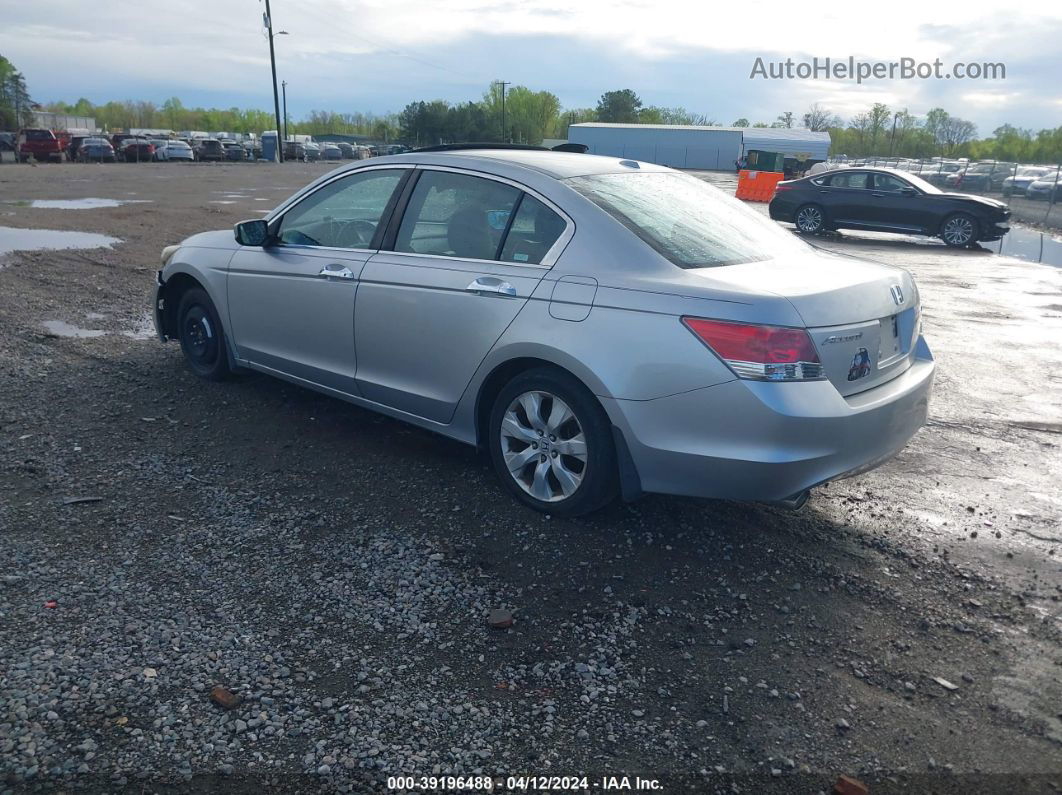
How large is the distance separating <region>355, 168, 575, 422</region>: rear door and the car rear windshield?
1.06 feet

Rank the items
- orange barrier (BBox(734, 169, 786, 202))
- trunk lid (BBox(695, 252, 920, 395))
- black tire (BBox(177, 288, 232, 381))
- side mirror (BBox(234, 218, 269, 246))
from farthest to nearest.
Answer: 1. orange barrier (BBox(734, 169, 786, 202))
2. black tire (BBox(177, 288, 232, 381))
3. side mirror (BBox(234, 218, 269, 246))
4. trunk lid (BBox(695, 252, 920, 395))

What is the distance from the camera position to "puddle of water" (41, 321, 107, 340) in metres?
7.55

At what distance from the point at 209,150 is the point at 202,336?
2235 inches

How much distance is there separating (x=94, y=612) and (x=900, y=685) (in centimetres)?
296

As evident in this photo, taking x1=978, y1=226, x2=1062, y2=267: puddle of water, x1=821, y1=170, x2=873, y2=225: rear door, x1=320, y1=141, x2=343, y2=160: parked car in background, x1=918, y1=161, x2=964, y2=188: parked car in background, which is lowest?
x1=978, y1=226, x2=1062, y2=267: puddle of water

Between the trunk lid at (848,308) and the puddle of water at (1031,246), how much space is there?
44.8ft

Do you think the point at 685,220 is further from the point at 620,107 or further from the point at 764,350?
the point at 620,107

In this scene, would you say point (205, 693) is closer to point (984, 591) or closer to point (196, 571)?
point (196, 571)

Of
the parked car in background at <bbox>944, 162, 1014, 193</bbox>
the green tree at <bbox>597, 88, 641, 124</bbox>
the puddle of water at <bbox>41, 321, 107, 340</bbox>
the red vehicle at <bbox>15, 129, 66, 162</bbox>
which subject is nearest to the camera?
the puddle of water at <bbox>41, 321, 107, 340</bbox>

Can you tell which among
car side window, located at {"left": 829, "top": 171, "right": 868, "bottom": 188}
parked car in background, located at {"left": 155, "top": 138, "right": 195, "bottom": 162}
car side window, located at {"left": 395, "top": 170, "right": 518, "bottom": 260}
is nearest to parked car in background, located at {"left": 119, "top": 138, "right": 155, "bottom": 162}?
parked car in background, located at {"left": 155, "top": 138, "right": 195, "bottom": 162}

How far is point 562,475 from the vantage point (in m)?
4.14

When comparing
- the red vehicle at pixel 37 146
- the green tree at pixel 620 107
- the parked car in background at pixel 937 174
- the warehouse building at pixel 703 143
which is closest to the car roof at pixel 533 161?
the parked car in background at pixel 937 174

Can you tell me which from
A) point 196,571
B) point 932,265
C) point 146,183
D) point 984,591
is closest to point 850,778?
point 984,591

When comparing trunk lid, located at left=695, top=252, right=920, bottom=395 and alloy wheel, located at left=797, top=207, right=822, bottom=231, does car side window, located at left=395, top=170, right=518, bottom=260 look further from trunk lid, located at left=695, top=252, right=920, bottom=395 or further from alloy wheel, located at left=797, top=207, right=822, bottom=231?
alloy wheel, located at left=797, top=207, right=822, bottom=231
